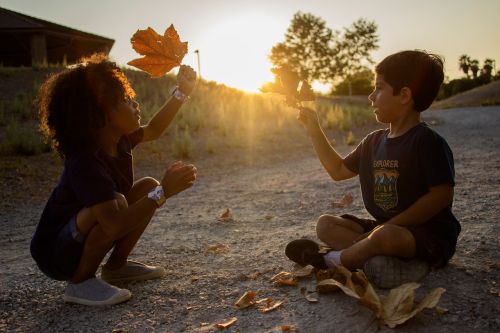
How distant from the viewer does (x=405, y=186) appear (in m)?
2.21

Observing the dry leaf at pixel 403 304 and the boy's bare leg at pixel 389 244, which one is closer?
the dry leaf at pixel 403 304

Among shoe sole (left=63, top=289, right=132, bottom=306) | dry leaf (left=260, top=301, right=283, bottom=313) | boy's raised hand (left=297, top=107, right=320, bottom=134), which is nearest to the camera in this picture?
dry leaf (left=260, top=301, right=283, bottom=313)

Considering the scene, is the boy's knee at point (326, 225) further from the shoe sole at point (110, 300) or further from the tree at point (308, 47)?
the tree at point (308, 47)

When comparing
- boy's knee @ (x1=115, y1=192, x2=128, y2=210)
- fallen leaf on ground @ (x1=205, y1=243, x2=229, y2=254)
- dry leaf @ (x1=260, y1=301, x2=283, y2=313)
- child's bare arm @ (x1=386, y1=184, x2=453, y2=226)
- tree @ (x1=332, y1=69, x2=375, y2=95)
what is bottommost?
fallen leaf on ground @ (x1=205, y1=243, x2=229, y2=254)

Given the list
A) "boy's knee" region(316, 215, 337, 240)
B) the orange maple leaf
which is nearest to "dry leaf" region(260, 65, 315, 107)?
the orange maple leaf

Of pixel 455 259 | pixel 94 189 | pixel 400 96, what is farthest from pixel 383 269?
pixel 94 189

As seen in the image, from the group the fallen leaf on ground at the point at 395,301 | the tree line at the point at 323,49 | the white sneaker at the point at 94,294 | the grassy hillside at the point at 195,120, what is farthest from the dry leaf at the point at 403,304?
the tree line at the point at 323,49

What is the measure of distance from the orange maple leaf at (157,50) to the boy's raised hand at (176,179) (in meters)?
0.69

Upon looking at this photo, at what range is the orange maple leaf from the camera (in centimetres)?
258

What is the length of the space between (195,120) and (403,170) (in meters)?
8.67

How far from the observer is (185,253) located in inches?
124

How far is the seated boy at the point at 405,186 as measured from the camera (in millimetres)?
2096

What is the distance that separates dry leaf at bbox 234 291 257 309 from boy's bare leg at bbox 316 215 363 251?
0.63 meters

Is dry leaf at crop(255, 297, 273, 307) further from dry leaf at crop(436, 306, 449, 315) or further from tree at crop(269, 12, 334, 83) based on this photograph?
tree at crop(269, 12, 334, 83)
